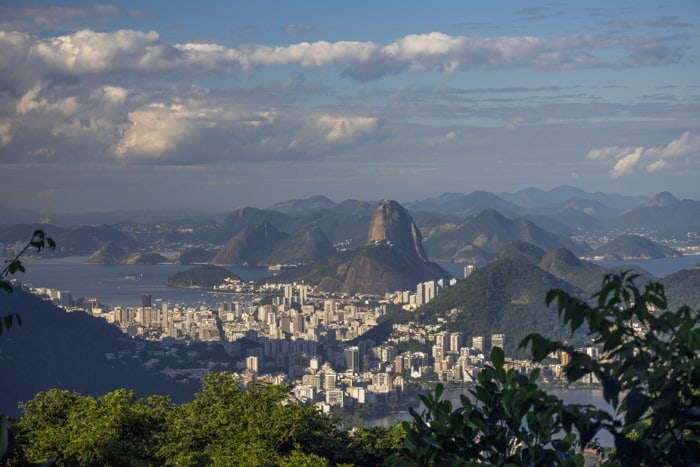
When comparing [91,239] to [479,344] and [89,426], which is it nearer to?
[479,344]

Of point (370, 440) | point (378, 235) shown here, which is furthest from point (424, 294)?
point (370, 440)

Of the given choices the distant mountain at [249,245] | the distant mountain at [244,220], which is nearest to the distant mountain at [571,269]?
the distant mountain at [249,245]

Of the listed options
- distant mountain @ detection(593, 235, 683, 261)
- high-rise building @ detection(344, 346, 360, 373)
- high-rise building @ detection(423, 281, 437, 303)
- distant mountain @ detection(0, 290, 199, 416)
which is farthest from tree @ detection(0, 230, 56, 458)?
distant mountain @ detection(593, 235, 683, 261)

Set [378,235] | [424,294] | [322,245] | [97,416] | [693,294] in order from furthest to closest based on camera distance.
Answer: [322,245], [378,235], [424,294], [693,294], [97,416]

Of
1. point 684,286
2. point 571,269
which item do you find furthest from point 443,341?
point 571,269

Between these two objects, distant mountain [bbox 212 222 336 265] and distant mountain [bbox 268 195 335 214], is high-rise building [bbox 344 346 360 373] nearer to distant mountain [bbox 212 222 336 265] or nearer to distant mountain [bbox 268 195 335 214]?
distant mountain [bbox 212 222 336 265]

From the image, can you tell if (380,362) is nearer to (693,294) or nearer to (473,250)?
(693,294)

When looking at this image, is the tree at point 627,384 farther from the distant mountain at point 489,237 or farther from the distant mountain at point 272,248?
the distant mountain at point 489,237
